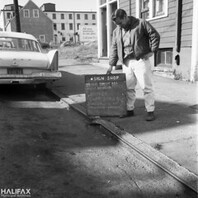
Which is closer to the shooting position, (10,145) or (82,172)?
(82,172)

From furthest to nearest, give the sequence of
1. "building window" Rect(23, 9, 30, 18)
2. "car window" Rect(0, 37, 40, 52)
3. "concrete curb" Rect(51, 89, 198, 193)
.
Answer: "building window" Rect(23, 9, 30, 18) < "car window" Rect(0, 37, 40, 52) < "concrete curb" Rect(51, 89, 198, 193)

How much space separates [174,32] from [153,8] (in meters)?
1.66

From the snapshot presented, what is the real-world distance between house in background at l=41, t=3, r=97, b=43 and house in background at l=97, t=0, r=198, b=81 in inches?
2736

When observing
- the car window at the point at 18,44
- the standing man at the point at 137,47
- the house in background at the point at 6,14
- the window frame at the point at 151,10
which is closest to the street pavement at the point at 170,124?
the standing man at the point at 137,47

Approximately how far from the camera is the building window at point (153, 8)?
9.68m

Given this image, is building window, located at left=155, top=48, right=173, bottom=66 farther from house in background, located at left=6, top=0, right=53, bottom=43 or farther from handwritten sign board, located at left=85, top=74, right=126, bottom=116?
house in background, located at left=6, top=0, right=53, bottom=43

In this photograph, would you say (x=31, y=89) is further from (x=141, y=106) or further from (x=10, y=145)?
(x=10, y=145)

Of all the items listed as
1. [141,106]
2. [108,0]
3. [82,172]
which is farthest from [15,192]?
[108,0]

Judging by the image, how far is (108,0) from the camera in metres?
13.6

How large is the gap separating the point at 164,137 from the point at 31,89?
5.77 meters

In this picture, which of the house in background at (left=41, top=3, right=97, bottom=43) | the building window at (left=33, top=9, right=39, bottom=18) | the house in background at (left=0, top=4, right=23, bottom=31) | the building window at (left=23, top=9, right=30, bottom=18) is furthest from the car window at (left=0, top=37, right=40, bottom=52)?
the house in background at (left=41, top=3, right=97, bottom=43)

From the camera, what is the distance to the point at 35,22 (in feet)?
202

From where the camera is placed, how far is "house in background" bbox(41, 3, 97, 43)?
78.4m

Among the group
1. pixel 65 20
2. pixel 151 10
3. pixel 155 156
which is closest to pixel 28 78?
pixel 155 156
